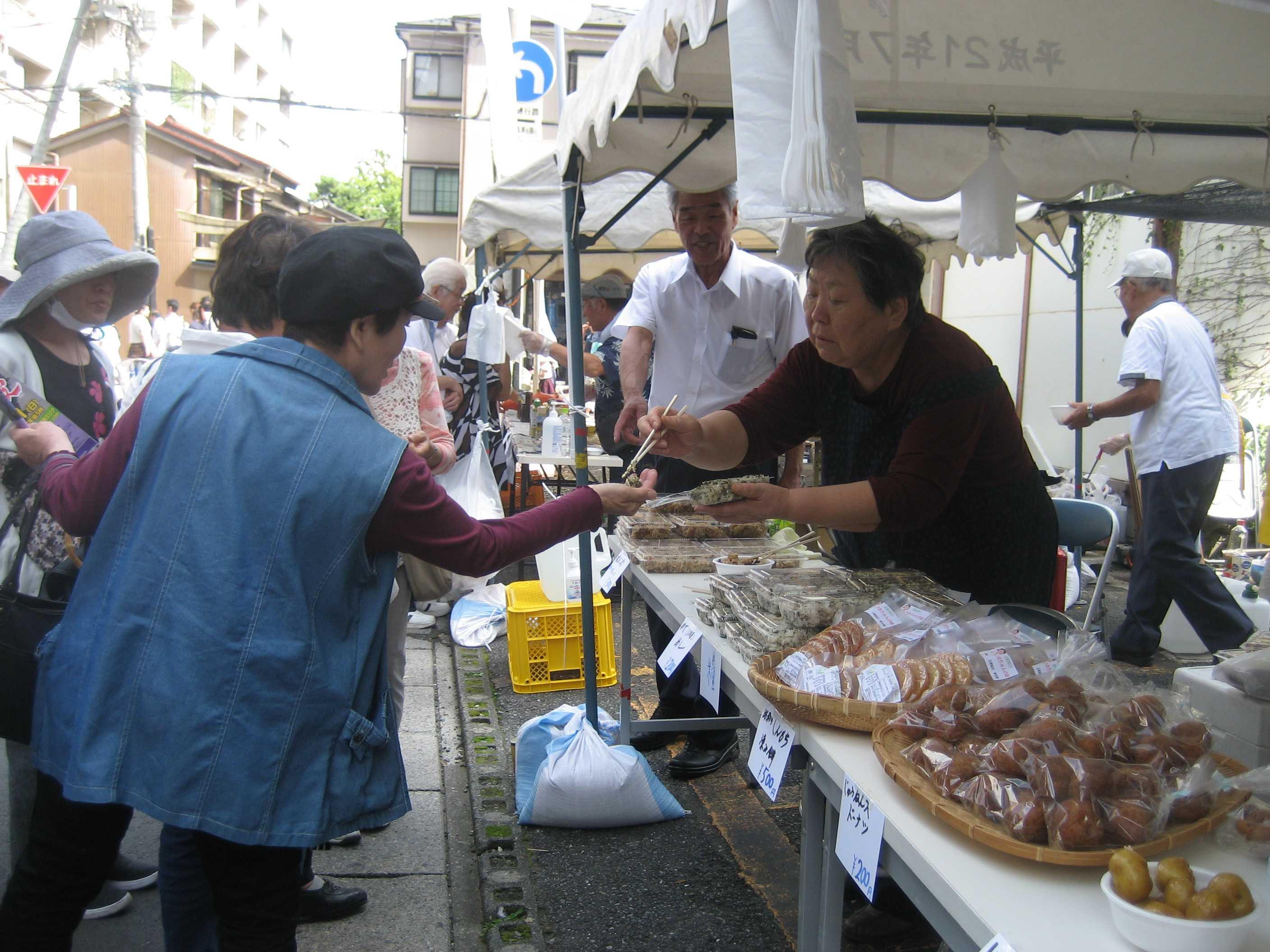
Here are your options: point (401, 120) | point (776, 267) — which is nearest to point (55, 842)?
point (776, 267)

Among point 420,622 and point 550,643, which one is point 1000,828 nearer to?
point 550,643

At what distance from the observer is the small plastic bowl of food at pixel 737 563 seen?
106 inches

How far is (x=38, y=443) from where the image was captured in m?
1.94

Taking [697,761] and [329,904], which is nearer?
[329,904]

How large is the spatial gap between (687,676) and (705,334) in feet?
4.56

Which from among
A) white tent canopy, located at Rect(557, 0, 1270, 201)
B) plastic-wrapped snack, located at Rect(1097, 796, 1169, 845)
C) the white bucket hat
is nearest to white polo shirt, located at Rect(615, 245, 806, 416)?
white tent canopy, located at Rect(557, 0, 1270, 201)

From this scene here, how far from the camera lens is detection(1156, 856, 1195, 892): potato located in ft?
3.50

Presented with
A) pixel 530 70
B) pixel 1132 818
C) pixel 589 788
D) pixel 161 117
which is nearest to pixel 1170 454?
pixel 589 788

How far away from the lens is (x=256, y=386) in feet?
4.91

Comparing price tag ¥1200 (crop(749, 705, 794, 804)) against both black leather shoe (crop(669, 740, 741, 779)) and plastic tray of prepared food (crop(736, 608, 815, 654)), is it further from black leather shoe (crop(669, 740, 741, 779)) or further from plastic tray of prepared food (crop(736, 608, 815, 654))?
black leather shoe (crop(669, 740, 741, 779))

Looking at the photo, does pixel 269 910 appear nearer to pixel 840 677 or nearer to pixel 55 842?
pixel 55 842

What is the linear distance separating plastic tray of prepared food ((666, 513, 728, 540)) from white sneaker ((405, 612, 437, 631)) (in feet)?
9.13

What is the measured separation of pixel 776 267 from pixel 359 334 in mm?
2515

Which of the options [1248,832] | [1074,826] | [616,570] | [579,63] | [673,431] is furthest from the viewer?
[579,63]
